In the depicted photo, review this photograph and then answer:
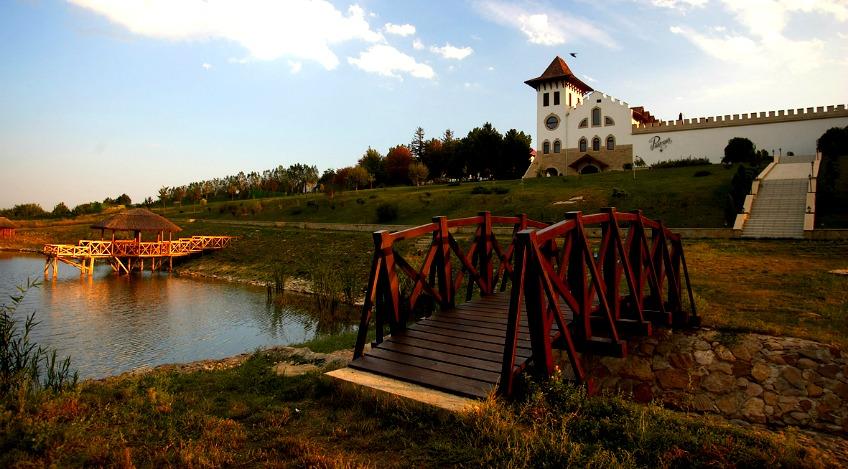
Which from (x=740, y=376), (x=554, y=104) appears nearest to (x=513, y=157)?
(x=554, y=104)

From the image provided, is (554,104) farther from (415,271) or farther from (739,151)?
(415,271)

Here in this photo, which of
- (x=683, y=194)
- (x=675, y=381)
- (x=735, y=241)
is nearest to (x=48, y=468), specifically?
(x=675, y=381)

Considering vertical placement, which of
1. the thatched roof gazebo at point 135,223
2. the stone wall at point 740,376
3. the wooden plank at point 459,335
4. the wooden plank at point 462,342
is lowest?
the stone wall at point 740,376

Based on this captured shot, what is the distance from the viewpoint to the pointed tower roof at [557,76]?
2446 inches

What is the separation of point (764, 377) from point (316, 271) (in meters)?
21.1

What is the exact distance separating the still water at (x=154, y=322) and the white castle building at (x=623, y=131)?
42.5 metres

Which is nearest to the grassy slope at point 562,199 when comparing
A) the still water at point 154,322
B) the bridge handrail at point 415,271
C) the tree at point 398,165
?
the still water at point 154,322

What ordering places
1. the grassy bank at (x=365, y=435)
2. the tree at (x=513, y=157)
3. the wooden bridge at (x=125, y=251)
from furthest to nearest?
the tree at (x=513, y=157) < the wooden bridge at (x=125, y=251) < the grassy bank at (x=365, y=435)

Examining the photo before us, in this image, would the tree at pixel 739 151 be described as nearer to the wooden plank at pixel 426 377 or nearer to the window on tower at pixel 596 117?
the window on tower at pixel 596 117

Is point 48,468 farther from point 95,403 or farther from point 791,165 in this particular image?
point 791,165

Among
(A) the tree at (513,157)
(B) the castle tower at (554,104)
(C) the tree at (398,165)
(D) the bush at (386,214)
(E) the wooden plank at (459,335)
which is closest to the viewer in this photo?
(E) the wooden plank at (459,335)

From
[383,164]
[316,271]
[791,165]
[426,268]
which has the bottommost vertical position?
[316,271]

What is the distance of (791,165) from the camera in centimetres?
3731

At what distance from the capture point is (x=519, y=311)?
5.22 m
